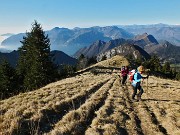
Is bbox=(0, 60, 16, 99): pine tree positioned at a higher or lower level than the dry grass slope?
lower

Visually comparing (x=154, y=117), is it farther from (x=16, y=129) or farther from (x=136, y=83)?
(x=16, y=129)

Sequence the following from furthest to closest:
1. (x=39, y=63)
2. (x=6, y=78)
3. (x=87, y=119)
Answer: (x=6, y=78), (x=39, y=63), (x=87, y=119)

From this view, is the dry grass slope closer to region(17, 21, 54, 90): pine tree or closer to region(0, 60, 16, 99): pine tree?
region(17, 21, 54, 90): pine tree

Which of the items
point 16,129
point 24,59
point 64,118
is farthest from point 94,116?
point 24,59

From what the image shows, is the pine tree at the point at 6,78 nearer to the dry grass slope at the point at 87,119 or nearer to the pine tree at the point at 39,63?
the pine tree at the point at 39,63

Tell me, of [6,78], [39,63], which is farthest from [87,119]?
[6,78]

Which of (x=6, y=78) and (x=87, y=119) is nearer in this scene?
(x=87, y=119)

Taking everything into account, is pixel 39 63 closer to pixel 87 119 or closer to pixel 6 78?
pixel 6 78

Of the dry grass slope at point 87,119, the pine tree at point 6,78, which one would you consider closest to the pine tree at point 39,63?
the pine tree at point 6,78

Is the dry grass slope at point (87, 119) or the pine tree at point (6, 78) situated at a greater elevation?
the dry grass slope at point (87, 119)

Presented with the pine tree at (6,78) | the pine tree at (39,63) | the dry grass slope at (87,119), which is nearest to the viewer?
the dry grass slope at (87,119)

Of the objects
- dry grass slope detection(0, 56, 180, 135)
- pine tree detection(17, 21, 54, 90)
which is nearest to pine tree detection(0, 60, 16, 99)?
pine tree detection(17, 21, 54, 90)

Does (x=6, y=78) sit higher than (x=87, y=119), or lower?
lower

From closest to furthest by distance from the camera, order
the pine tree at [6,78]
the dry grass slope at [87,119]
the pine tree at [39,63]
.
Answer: the dry grass slope at [87,119], the pine tree at [39,63], the pine tree at [6,78]
